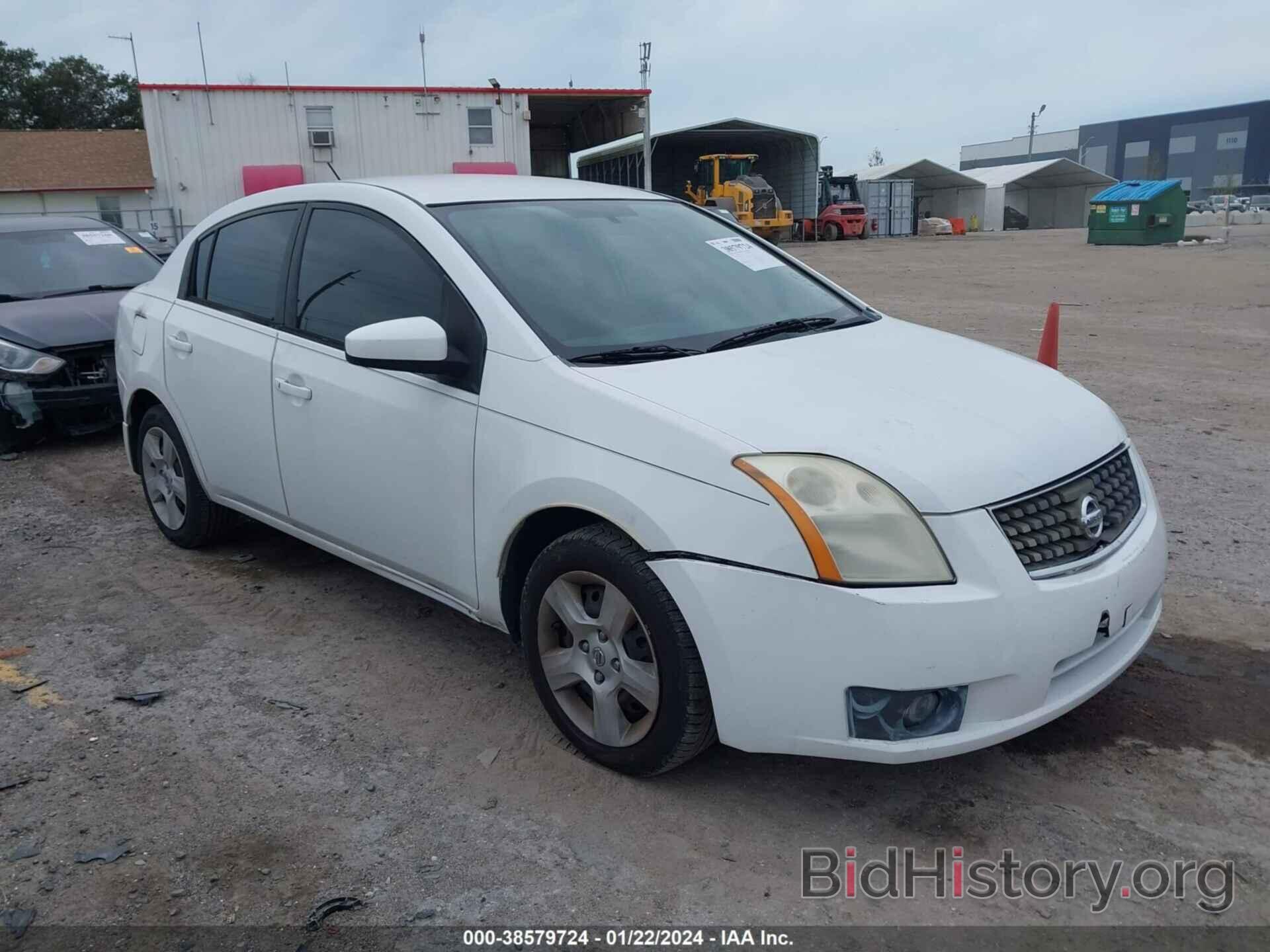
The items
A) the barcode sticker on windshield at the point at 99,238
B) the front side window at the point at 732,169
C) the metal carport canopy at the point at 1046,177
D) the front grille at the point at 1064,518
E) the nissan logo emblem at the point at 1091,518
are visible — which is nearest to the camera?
the front grille at the point at 1064,518

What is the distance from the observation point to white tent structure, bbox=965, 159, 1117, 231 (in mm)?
55625

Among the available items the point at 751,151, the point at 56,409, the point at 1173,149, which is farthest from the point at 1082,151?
the point at 56,409

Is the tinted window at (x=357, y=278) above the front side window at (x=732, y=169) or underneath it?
underneath

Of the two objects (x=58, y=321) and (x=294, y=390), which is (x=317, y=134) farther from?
(x=294, y=390)

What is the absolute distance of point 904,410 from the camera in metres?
2.90

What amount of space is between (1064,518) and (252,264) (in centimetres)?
334

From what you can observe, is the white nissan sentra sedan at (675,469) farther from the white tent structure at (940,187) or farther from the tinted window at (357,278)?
the white tent structure at (940,187)

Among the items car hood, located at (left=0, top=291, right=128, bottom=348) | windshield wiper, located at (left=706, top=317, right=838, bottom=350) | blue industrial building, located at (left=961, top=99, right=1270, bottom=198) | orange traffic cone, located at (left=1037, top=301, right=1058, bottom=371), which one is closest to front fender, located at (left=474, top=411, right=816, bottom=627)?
windshield wiper, located at (left=706, top=317, right=838, bottom=350)

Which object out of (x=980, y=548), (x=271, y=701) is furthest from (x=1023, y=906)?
(x=271, y=701)

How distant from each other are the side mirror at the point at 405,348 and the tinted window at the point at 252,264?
1076mm

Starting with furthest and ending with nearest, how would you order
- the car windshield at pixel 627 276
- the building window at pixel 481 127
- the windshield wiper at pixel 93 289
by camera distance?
the building window at pixel 481 127 < the windshield wiper at pixel 93 289 < the car windshield at pixel 627 276

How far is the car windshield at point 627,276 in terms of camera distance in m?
3.34

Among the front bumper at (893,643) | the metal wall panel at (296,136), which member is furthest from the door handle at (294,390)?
the metal wall panel at (296,136)

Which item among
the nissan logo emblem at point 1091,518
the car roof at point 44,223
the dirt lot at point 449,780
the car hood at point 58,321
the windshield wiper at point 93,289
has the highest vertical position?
the car roof at point 44,223
